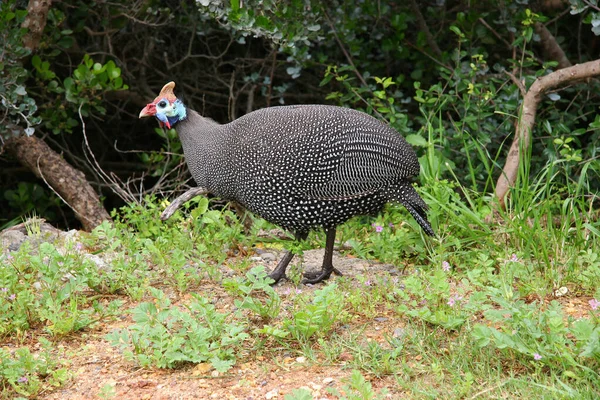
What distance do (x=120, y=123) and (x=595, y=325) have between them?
4843mm

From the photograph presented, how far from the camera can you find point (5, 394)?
10.3ft

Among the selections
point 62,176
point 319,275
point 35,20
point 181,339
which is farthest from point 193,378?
point 35,20

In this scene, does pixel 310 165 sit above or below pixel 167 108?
below

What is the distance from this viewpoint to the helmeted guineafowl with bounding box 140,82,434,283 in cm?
407

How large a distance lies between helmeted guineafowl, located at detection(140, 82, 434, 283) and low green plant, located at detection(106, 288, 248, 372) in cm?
82

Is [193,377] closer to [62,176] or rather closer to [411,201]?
[411,201]

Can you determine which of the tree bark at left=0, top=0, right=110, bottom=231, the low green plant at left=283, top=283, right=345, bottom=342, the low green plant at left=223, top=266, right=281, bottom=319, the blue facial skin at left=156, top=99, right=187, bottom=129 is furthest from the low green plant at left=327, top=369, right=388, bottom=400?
the tree bark at left=0, top=0, right=110, bottom=231

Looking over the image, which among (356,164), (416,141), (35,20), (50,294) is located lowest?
(50,294)

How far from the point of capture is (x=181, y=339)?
331 cm

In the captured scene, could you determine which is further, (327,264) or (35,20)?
(35,20)

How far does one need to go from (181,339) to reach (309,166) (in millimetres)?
1152

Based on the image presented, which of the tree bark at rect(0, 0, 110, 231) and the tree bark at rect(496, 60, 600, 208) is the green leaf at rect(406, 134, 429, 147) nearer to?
the tree bark at rect(496, 60, 600, 208)

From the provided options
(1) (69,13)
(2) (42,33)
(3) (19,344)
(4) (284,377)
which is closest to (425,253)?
(4) (284,377)

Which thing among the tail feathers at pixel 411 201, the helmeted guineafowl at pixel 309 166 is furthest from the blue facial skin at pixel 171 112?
the tail feathers at pixel 411 201
